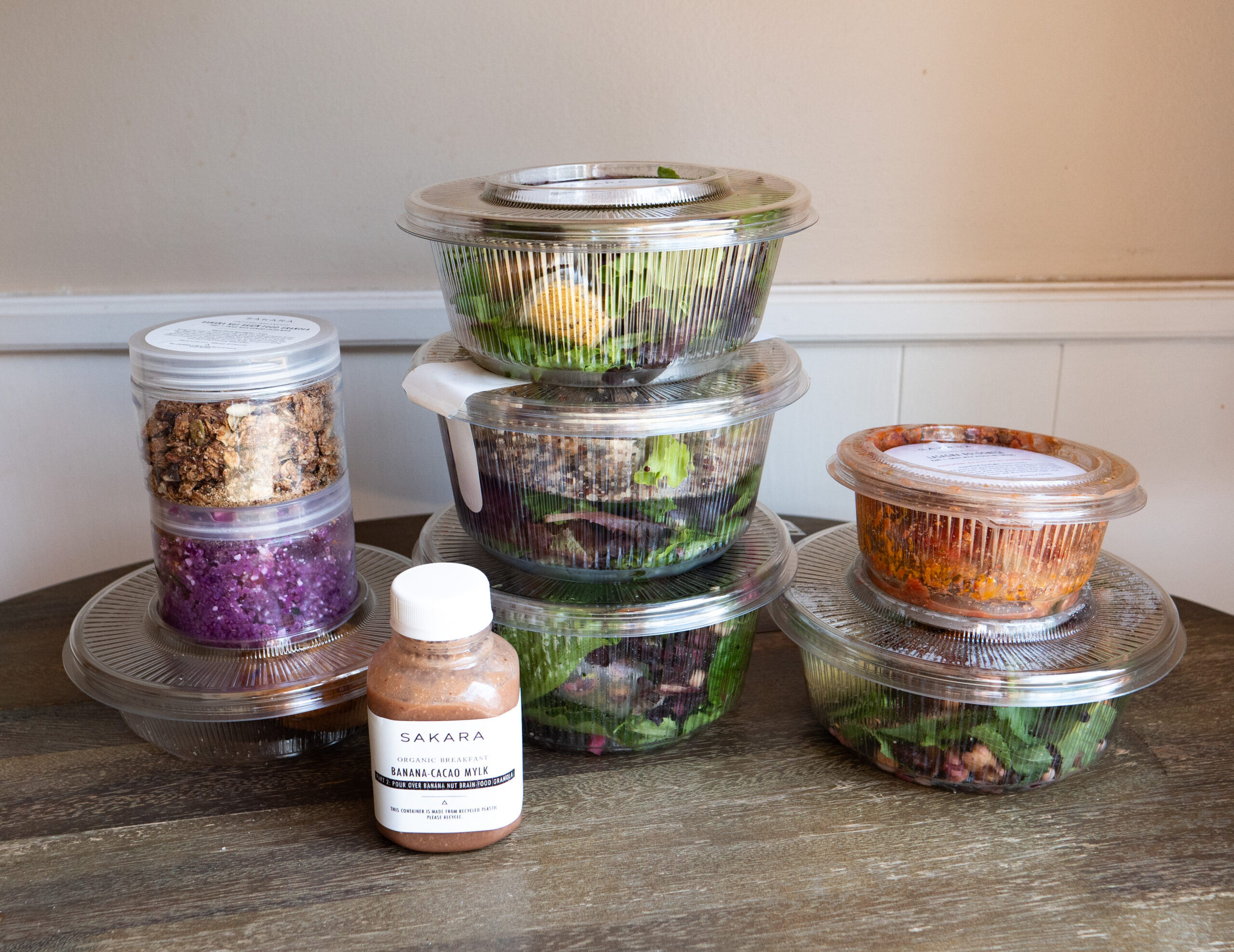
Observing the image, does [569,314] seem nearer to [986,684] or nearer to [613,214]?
[613,214]

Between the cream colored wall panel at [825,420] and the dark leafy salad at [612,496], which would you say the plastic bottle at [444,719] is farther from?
the cream colored wall panel at [825,420]

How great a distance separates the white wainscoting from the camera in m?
1.03

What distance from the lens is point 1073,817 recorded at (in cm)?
62

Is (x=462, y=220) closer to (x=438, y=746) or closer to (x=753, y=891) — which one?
(x=438, y=746)

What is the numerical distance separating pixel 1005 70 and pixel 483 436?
0.68m

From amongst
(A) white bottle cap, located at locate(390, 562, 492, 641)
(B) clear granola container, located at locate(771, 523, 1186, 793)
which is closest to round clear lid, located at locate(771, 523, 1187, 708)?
(B) clear granola container, located at locate(771, 523, 1186, 793)

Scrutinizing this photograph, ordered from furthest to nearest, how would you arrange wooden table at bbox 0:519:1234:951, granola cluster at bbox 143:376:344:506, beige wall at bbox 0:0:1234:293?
beige wall at bbox 0:0:1234:293 → granola cluster at bbox 143:376:344:506 → wooden table at bbox 0:519:1234:951

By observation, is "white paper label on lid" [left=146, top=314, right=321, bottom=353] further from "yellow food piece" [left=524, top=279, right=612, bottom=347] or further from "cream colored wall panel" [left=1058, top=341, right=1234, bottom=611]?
"cream colored wall panel" [left=1058, top=341, right=1234, bottom=611]

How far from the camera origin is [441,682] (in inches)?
22.0

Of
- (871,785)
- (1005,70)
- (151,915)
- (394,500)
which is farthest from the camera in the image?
(394,500)

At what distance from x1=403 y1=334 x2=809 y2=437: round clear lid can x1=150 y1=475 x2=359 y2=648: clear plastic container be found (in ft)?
0.37

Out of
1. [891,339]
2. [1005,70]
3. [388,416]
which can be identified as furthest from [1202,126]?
[388,416]

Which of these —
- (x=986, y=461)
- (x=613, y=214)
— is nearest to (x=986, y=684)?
(x=986, y=461)

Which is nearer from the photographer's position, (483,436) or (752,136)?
(483,436)
